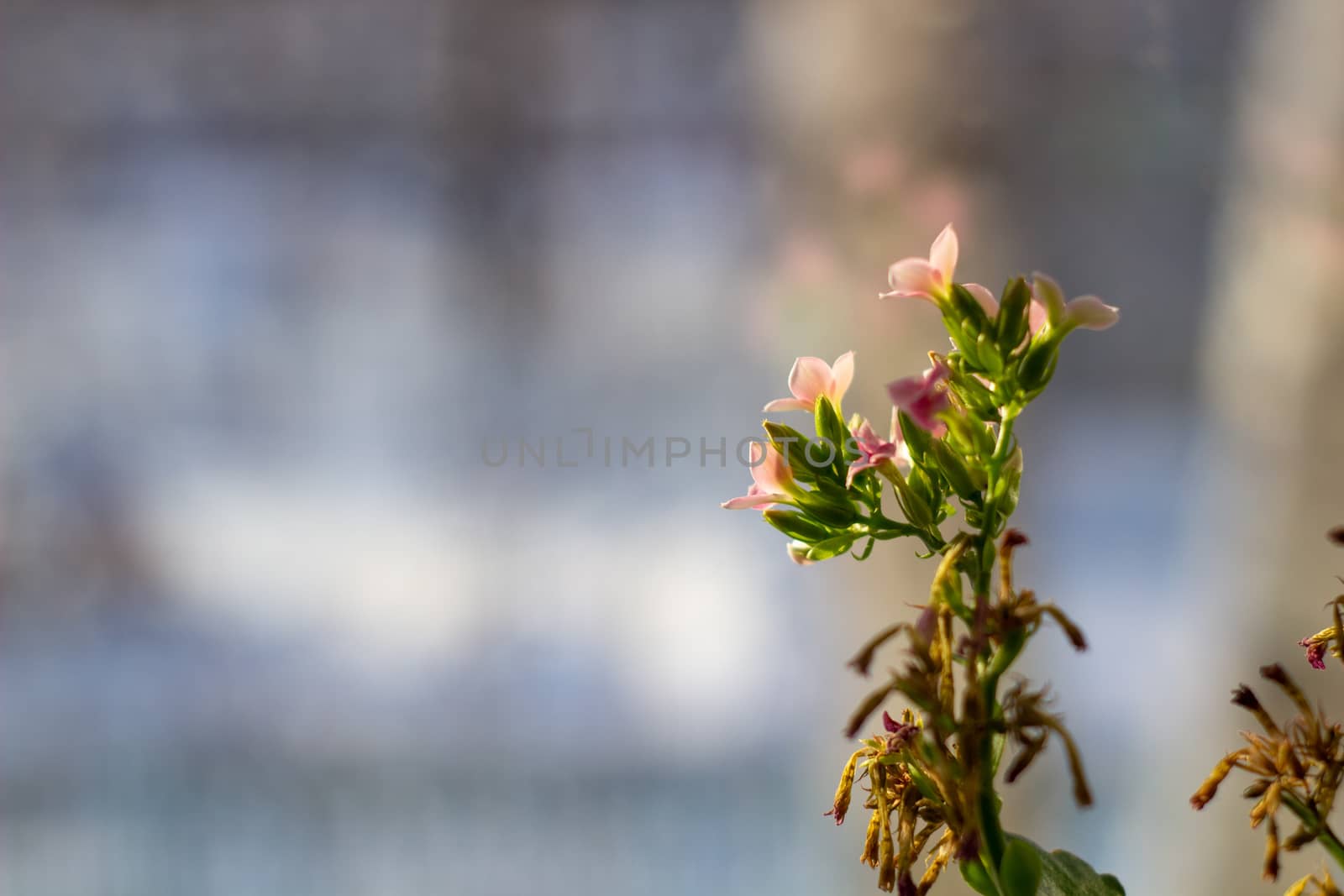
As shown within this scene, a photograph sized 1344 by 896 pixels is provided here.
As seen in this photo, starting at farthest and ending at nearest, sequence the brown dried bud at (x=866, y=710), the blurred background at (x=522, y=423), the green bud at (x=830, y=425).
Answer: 1. the blurred background at (x=522, y=423)
2. the green bud at (x=830, y=425)
3. the brown dried bud at (x=866, y=710)

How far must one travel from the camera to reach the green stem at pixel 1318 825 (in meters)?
0.23

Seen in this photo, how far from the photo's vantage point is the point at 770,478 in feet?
0.95

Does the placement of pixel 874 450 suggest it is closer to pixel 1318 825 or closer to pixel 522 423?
pixel 1318 825

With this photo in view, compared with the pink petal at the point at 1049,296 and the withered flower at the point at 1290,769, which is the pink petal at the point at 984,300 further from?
the withered flower at the point at 1290,769

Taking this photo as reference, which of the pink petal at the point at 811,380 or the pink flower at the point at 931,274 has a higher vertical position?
the pink flower at the point at 931,274

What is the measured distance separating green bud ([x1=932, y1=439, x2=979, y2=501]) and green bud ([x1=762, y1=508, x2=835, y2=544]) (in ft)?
0.17

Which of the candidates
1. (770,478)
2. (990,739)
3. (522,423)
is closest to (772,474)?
(770,478)

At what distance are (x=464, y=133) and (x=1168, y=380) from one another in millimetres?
797

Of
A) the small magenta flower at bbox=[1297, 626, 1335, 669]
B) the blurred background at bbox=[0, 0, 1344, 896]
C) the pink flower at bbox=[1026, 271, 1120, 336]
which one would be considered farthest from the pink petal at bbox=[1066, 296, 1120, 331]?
the blurred background at bbox=[0, 0, 1344, 896]

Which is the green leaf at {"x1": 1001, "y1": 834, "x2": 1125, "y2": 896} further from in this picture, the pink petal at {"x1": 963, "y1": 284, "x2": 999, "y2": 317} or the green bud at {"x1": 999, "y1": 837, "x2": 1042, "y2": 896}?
the pink petal at {"x1": 963, "y1": 284, "x2": 999, "y2": 317}

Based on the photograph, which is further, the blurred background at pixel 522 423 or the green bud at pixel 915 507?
the blurred background at pixel 522 423

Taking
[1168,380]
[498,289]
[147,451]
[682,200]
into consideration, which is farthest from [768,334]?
[147,451]

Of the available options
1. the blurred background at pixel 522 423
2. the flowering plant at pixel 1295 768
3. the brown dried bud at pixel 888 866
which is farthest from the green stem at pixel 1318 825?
the blurred background at pixel 522 423

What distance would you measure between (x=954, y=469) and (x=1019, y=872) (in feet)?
0.33
